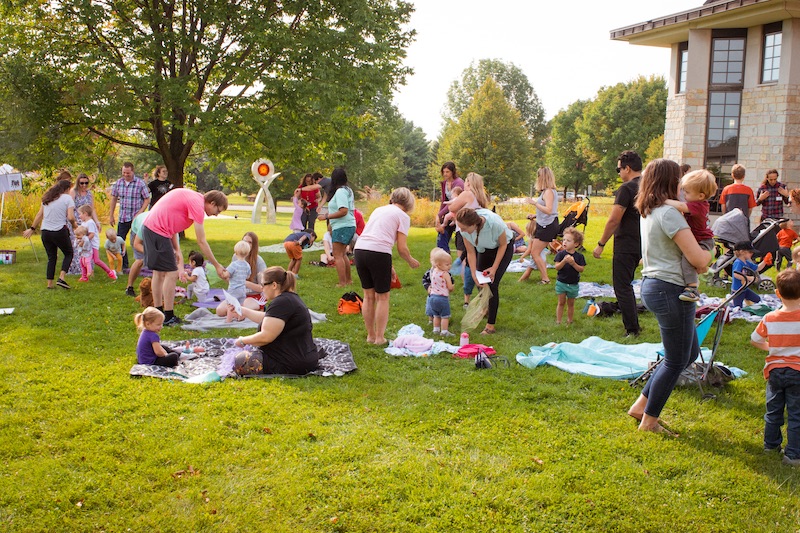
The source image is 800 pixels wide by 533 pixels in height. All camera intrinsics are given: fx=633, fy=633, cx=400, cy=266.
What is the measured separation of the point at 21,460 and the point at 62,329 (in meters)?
3.87

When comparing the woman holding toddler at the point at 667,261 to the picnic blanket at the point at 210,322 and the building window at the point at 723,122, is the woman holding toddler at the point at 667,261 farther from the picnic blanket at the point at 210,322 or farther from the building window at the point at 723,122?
the building window at the point at 723,122

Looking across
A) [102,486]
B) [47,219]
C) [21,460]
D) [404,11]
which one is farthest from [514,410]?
[404,11]

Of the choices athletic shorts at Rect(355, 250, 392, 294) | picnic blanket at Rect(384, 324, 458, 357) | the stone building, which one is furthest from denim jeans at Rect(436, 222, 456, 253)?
the stone building

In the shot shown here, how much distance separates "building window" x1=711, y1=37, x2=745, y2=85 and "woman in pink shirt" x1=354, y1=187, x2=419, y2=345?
18532mm

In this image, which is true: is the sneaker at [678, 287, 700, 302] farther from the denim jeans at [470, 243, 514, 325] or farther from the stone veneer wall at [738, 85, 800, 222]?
the stone veneer wall at [738, 85, 800, 222]

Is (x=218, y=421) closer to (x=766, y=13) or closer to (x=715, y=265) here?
(x=715, y=265)

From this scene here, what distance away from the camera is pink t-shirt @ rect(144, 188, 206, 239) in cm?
773

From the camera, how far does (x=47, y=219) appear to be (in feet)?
32.7

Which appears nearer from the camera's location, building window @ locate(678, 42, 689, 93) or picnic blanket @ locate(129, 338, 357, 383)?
picnic blanket @ locate(129, 338, 357, 383)

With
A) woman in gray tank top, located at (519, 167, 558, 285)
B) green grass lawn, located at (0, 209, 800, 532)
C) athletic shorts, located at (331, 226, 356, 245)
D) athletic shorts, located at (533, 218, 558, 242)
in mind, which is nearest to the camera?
green grass lawn, located at (0, 209, 800, 532)

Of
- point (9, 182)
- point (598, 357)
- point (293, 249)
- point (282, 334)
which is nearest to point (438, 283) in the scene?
point (598, 357)

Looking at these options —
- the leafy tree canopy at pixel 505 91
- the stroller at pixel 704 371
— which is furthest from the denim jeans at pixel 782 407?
the leafy tree canopy at pixel 505 91

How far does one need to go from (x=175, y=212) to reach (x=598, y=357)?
5.24 metres

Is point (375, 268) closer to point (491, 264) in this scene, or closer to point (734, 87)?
point (491, 264)
